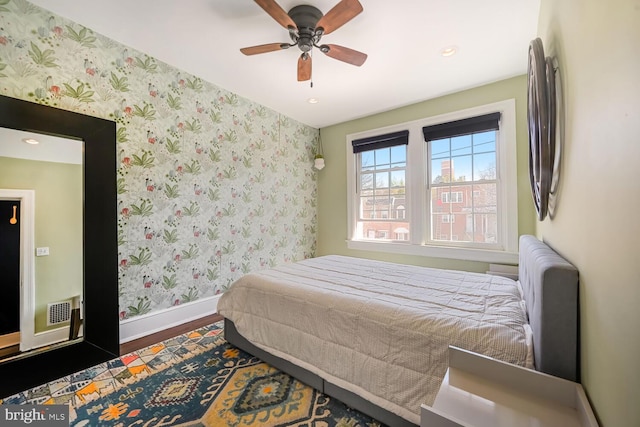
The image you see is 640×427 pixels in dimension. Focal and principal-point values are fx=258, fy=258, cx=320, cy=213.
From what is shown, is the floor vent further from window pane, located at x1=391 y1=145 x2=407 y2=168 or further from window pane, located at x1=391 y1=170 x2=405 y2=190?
window pane, located at x1=391 y1=145 x2=407 y2=168

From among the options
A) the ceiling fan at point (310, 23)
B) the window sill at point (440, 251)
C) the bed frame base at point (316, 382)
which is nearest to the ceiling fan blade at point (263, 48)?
the ceiling fan at point (310, 23)

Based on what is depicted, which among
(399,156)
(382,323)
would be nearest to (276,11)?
(382,323)

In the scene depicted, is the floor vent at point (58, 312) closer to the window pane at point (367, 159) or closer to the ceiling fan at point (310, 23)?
the ceiling fan at point (310, 23)

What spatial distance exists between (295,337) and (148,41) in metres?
2.75

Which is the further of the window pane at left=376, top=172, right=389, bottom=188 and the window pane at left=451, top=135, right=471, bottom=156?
the window pane at left=376, top=172, right=389, bottom=188

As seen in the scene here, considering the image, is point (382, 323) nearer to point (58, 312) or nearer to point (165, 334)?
point (165, 334)

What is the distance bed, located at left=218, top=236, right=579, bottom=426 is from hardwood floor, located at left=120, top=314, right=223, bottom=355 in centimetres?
65

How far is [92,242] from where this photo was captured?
2100 millimetres

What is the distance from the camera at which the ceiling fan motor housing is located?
189 cm

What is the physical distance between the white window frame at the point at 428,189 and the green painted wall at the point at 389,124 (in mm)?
65

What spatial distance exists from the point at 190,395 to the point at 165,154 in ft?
6.96

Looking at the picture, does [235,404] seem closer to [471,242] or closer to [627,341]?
[627,341]

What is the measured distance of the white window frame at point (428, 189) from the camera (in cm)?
283

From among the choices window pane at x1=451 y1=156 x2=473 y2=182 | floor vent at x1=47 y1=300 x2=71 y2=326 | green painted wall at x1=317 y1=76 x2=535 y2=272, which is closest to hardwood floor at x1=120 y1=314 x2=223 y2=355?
floor vent at x1=47 y1=300 x2=71 y2=326
